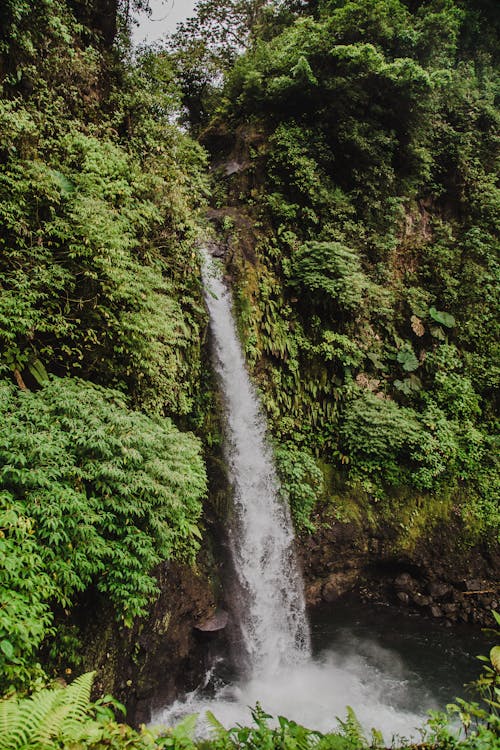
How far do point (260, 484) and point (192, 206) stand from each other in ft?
17.5

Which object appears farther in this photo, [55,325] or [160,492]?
[55,325]

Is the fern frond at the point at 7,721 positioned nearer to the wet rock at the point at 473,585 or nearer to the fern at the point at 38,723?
the fern at the point at 38,723

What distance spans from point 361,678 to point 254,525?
3173 mm

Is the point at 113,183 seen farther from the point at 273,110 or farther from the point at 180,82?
the point at 180,82

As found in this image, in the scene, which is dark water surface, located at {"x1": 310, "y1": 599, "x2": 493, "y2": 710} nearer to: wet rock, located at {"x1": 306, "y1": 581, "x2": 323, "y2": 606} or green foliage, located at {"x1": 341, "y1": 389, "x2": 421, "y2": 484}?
wet rock, located at {"x1": 306, "y1": 581, "x2": 323, "y2": 606}

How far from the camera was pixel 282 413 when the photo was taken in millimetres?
8516

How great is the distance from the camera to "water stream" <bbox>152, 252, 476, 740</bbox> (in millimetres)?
5863

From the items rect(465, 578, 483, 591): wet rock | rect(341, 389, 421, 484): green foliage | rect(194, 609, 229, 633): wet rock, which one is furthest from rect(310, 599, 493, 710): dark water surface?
rect(341, 389, 421, 484): green foliage

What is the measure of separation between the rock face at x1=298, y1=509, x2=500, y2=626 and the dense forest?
261 millimetres

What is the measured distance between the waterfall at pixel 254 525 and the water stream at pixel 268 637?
0.02m

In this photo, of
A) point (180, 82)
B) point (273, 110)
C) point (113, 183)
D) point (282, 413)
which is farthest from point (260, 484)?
point (180, 82)

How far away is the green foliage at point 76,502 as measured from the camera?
2.81m

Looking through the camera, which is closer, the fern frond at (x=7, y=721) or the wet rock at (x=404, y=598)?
the fern frond at (x=7, y=721)

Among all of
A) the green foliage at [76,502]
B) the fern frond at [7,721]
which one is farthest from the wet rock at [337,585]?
the fern frond at [7,721]
